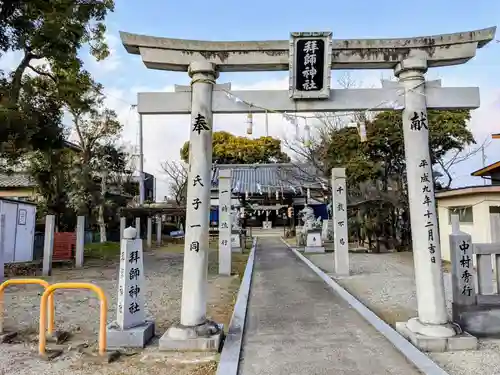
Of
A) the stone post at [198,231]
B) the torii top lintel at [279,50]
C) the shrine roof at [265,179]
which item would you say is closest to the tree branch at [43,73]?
the torii top lintel at [279,50]

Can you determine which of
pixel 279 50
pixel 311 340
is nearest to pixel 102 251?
pixel 311 340

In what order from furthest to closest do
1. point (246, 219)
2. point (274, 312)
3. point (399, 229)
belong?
point (246, 219), point (399, 229), point (274, 312)

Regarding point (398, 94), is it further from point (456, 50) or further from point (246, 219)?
point (246, 219)

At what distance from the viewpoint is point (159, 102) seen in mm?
5898

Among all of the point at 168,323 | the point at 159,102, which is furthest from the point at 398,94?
the point at 168,323

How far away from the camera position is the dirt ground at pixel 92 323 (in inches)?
188

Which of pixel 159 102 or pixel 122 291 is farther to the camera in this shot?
pixel 159 102

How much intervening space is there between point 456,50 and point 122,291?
6.04 meters

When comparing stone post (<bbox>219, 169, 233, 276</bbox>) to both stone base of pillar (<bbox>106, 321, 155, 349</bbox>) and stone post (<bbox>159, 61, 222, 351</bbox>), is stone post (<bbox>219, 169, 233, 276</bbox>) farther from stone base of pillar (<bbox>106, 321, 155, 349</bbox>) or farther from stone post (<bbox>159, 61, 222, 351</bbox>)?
stone base of pillar (<bbox>106, 321, 155, 349</bbox>)

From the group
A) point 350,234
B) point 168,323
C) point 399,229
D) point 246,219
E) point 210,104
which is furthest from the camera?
point 246,219

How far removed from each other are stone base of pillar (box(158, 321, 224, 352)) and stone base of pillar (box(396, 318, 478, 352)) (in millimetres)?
2739

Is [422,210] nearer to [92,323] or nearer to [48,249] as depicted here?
[92,323]

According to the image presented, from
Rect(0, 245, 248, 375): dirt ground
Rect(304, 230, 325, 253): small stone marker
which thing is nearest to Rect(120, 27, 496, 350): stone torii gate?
Rect(0, 245, 248, 375): dirt ground

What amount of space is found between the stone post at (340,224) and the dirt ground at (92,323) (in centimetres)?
326
